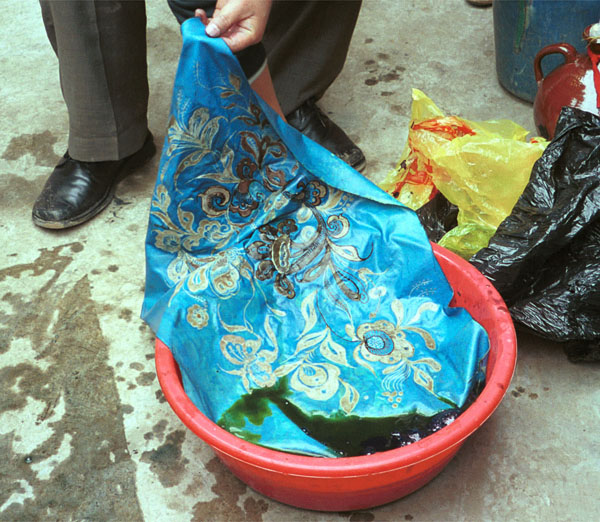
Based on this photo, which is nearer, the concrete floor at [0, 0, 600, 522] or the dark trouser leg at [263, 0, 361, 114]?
the concrete floor at [0, 0, 600, 522]

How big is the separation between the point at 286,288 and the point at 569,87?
2.60 ft

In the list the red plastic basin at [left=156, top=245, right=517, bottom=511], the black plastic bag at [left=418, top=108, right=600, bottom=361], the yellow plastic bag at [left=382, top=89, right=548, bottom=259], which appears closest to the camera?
the red plastic basin at [left=156, top=245, right=517, bottom=511]

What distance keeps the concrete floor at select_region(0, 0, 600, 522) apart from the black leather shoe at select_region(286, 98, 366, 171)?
0.07 metres

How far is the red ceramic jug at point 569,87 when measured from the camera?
1467 mm

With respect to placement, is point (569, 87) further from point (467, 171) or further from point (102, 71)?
point (102, 71)

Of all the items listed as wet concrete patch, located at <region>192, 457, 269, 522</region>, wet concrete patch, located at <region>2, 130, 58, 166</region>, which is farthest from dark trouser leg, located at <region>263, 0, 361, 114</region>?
wet concrete patch, located at <region>192, 457, 269, 522</region>

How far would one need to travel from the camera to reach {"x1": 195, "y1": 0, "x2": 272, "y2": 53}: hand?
111 centimetres

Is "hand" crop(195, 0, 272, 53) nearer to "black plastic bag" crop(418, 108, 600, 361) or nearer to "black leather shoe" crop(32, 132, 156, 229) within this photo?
"black plastic bag" crop(418, 108, 600, 361)

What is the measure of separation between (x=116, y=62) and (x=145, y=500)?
3.21 ft

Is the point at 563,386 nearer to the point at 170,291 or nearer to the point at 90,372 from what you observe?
the point at 170,291

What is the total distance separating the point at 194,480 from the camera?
3.75ft

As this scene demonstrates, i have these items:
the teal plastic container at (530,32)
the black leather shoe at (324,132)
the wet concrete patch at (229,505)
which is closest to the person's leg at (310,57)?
Result: the black leather shoe at (324,132)

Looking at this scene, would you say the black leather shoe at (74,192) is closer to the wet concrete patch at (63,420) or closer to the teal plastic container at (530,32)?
the wet concrete patch at (63,420)

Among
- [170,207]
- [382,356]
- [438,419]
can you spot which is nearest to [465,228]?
[382,356]
